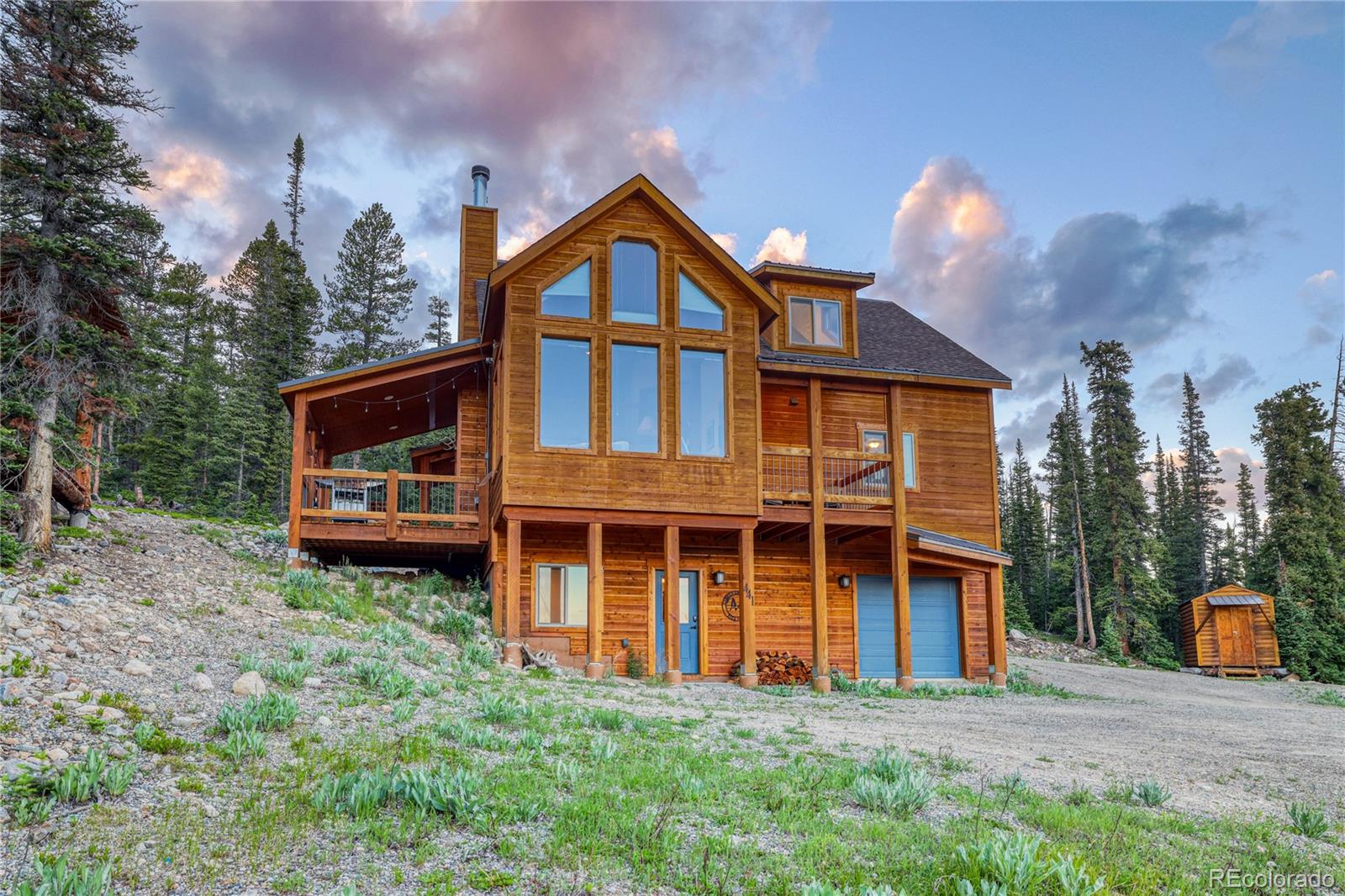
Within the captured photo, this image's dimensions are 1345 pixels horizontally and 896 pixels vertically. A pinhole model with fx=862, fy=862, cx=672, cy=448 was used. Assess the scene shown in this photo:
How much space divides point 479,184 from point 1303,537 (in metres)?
29.9

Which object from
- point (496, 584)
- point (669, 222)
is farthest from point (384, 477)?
point (669, 222)

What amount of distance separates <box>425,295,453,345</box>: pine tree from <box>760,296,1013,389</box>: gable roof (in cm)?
3318

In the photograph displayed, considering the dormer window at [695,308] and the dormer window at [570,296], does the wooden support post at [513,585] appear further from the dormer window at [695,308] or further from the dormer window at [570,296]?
the dormer window at [695,308]

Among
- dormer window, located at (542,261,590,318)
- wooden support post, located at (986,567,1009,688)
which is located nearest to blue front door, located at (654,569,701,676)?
dormer window, located at (542,261,590,318)

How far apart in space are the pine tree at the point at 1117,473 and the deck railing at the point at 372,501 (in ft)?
87.4

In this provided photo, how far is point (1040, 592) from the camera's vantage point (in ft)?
153

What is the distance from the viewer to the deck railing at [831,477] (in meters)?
15.9

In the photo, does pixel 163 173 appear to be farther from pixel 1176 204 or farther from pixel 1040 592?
pixel 1040 592

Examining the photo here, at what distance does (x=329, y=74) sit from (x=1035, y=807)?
19.5m

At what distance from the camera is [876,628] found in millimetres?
17562

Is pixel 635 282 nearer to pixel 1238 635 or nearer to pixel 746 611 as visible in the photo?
pixel 746 611

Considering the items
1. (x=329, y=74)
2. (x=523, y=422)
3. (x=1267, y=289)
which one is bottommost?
(x=523, y=422)

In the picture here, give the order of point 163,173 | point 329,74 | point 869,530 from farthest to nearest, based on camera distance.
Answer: point 329,74
point 869,530
point 163,173

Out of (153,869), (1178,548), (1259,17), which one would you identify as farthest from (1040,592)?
(153,869)
